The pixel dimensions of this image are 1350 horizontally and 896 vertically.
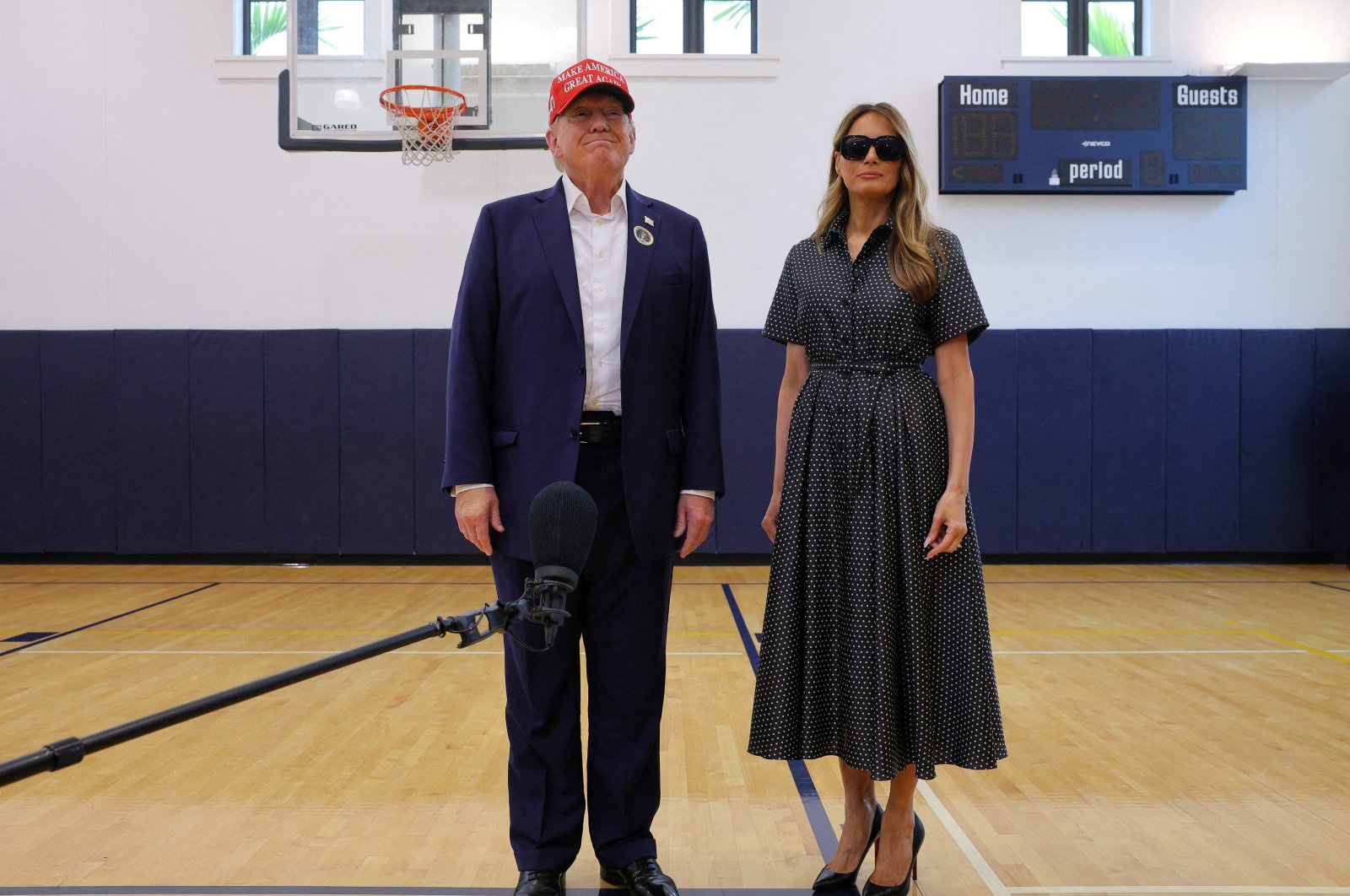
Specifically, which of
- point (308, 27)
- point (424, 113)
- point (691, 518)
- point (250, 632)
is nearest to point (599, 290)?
point (691, 518)

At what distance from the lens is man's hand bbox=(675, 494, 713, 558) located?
1.99 meters

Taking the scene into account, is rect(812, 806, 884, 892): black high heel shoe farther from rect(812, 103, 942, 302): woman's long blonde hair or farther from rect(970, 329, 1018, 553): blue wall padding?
rect(970, 329, 1018, 553): blue wall padding

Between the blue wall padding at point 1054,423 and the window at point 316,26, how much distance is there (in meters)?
5.31

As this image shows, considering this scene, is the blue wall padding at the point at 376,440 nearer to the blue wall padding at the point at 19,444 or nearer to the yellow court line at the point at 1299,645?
the blue wall padding at the point at 19,444

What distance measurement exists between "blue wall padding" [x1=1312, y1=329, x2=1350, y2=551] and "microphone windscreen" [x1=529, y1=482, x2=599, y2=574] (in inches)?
302

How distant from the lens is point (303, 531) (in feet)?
23.3

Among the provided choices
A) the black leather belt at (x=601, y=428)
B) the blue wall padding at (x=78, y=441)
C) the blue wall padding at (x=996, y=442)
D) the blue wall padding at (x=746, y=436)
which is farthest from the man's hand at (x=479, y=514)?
the blue wall padding at (x=78, y=441)

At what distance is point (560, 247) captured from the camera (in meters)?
1.92

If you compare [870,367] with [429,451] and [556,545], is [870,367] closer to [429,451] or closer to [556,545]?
[556,545]

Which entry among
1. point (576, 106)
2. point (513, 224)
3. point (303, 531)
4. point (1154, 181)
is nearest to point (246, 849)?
point (513, 224)


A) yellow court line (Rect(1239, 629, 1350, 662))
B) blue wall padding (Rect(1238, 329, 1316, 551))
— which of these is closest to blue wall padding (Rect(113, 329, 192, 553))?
yellow court line (Rect(1239, 629, 1350, 662))

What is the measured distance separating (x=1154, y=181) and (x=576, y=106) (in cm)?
636

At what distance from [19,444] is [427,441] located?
2.97 meters

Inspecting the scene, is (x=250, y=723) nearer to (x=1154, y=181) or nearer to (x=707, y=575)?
(x=707, y=575)
